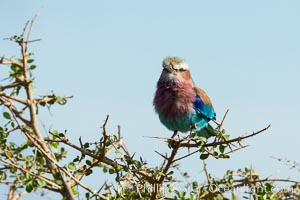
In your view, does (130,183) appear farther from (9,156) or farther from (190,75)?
(190,75)

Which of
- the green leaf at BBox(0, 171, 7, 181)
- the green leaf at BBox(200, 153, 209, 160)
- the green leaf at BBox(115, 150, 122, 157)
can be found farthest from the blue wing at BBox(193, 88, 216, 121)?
the green leaf at BBox(0, 171, 7, 181)

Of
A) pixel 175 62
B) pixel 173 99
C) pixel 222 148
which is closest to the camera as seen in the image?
pixel 222 148

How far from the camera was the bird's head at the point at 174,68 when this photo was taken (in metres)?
6.28

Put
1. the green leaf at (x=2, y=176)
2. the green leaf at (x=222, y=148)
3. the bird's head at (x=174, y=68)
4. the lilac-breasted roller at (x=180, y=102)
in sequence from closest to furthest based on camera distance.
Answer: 1. the green leaf at (x=222, y=148)
2. the green leaf at (x=2, y=176)
3. the lilac-breasted roller at (x=180, y=102)
4. the bird's head at (x=174, y=68)

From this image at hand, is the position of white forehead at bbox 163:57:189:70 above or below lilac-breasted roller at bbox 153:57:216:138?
above

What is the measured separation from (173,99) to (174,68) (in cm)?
35

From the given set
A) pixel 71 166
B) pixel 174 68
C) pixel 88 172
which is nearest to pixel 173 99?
pixel 174 68

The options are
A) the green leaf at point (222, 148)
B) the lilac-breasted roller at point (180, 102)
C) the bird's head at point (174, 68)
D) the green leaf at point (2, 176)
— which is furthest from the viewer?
the bird's head at point (174, 68)

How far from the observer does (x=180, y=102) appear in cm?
623

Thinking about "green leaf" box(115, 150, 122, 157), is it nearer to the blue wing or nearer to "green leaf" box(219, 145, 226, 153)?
"green leaf" box(219, 145, 226, 153)

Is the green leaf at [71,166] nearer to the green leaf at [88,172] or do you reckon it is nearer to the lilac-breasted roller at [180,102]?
the green leaf at [88,172]

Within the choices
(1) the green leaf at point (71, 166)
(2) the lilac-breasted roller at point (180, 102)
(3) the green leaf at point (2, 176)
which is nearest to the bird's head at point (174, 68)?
(2) the lilac-breasted roller at point (180, 102)

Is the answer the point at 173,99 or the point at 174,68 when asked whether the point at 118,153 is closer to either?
the point at 173,99

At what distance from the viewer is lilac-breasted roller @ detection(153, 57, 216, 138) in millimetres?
6160
